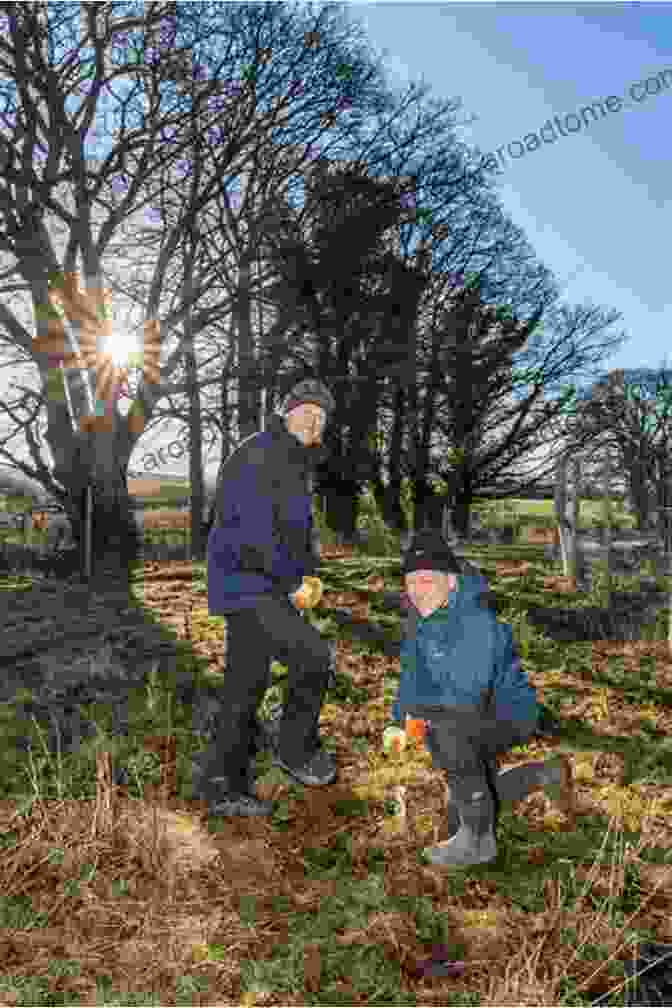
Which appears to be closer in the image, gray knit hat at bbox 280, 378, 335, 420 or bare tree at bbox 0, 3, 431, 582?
gray knit hat at bbox 280, 378, 335, 420

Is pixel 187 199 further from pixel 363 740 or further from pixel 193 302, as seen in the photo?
pixel 363 740

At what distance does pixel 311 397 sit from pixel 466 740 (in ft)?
5.55

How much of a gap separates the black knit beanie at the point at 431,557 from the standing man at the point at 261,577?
0.58m

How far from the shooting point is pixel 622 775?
4.20 meters

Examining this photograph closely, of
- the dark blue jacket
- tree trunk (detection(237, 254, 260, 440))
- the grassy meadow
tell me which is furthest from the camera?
tree trunk (detection(237, 254, 260, 440))

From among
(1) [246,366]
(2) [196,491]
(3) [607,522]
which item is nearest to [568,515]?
(3) [607,522]

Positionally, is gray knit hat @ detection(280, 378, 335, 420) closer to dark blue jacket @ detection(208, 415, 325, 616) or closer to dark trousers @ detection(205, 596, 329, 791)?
dark blue jacket @ detection(208, 415, 325, 616)

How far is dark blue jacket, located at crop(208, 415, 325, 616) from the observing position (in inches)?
130

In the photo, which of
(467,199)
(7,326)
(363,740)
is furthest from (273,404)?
(363,740)

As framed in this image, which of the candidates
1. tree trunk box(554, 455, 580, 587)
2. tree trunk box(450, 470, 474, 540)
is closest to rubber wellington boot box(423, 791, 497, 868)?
tree trunk box(554, 455, 580, 587)

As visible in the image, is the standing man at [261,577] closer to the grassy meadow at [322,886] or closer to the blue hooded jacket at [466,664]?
the grassy meadow at [322,886]

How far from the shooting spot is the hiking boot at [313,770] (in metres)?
3.73

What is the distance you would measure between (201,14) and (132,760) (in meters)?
11.0

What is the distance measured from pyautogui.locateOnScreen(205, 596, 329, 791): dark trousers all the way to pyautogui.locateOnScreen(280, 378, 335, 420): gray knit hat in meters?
0.93
